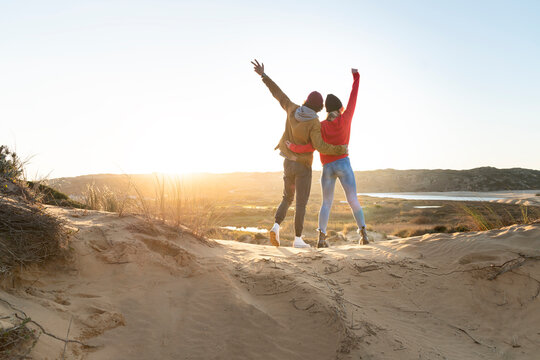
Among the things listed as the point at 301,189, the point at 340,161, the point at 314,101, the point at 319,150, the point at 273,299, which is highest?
the point at 314,101

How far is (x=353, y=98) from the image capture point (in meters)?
6.07

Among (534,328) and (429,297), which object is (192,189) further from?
(534,328)

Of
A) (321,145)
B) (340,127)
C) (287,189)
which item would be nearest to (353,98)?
(340,127)

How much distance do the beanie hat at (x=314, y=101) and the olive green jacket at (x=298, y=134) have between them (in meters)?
0.25

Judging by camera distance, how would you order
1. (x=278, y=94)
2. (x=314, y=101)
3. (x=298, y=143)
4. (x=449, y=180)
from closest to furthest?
(x=314, y=101)
(x=298, y=143)
(x=278, y=94)
(x=449, y=180)

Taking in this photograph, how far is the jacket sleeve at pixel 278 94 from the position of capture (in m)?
6.34

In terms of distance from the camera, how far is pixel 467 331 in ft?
11.3

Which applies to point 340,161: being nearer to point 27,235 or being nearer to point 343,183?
point 343,183

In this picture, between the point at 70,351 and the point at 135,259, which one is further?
the point at 135,259

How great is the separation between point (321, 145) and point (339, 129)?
0.50m

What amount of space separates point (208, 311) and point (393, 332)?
168cm

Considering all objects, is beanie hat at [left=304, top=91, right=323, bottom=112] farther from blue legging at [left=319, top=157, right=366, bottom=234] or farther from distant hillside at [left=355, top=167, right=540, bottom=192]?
distant hillside at [left=355, top=167, right=540, bottom=192]

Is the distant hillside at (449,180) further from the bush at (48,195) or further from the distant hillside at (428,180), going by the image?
the bush at (48,195)

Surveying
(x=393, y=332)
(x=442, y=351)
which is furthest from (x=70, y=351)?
(x=442, y=351)
